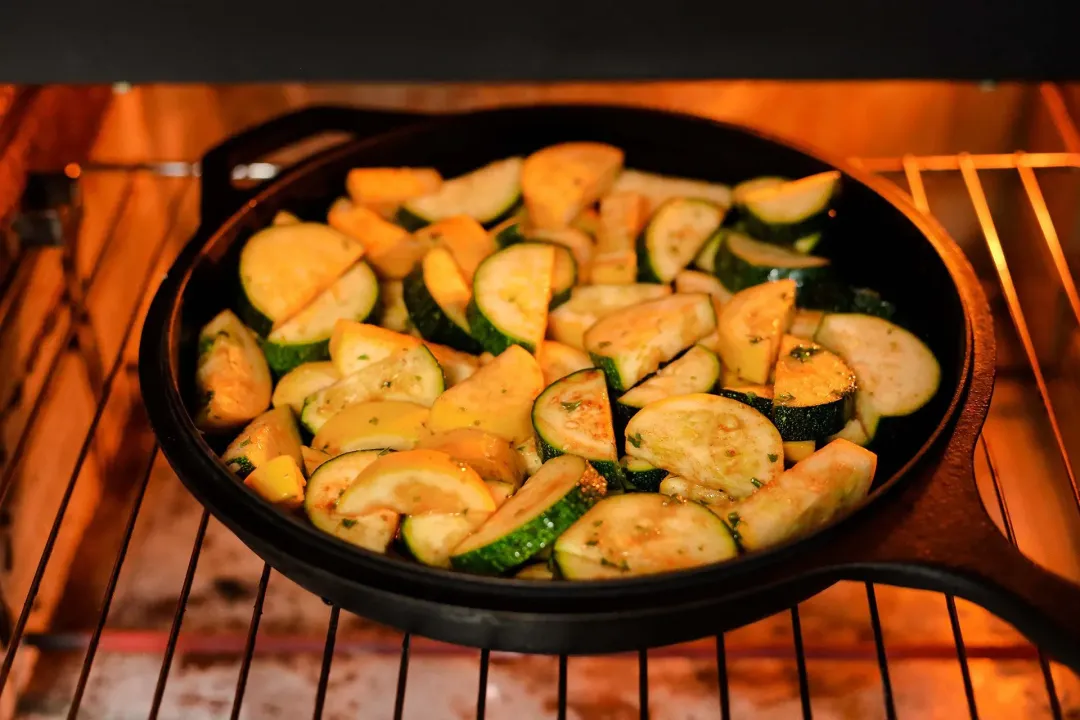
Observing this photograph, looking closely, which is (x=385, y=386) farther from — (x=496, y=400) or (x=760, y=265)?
(x=760, y=265)

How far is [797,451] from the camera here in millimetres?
1150

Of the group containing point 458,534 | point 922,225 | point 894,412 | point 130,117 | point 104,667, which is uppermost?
point 130,117

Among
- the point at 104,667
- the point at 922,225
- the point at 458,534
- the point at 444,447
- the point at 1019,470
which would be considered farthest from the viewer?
the point at 1019,470

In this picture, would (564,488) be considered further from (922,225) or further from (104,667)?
(104,667)

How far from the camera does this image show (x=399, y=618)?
36.0 inches

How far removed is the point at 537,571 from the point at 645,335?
36cm

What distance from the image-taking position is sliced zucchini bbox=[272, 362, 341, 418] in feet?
4.13

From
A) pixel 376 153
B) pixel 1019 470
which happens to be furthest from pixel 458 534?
pixel 1019 470

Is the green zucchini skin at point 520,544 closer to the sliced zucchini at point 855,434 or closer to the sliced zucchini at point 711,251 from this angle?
the sliced zucchini at point 855,434

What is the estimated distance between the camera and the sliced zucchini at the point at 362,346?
1231mm

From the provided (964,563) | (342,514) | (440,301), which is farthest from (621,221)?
(964,563)

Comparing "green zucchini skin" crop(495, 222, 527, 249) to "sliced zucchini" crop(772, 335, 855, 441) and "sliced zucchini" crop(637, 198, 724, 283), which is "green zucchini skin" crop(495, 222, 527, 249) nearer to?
"sliced zucchini" crop(637, 198, 724, 283)

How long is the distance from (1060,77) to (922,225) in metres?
0.25

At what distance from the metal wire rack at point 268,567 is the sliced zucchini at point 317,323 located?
21 centimetres
